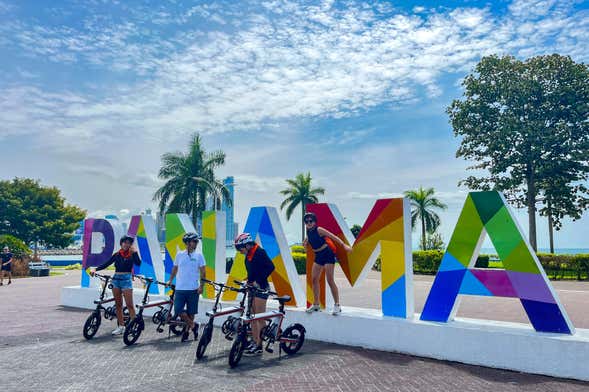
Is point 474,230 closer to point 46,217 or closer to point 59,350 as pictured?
point 59,350

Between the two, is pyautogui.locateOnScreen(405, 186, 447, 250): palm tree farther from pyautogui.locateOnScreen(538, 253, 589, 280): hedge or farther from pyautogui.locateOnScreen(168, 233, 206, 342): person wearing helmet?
pyautogui.locateOnScreen(168, 233, 206, 342): person wearing helmet

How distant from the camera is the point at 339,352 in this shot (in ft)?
26.2

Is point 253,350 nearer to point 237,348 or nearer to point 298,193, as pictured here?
point 237,348

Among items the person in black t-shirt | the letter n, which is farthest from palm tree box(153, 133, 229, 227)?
the letter n

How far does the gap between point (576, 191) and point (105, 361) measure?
34.2m

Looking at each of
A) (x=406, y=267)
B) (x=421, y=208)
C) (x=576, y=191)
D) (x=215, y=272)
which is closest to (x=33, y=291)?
(x=215, y=272)

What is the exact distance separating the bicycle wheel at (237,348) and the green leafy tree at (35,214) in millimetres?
44493

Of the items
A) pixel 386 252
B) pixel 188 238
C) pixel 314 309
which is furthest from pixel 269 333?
pixel 386 252

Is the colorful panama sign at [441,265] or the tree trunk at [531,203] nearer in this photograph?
the colorful panama sign at [441,265]

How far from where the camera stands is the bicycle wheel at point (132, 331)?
8492 mm

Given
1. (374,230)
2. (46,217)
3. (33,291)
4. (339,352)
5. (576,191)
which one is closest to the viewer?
(339,352)

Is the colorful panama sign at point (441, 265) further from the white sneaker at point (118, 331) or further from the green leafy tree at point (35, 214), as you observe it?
the green leafy tree at point (35, 214)

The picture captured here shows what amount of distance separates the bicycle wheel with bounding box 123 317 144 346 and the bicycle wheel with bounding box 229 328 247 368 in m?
2.60

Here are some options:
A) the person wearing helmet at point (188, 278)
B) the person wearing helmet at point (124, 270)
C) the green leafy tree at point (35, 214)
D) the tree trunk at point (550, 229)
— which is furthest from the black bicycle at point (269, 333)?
the green leafy tree at point (35, 214)
